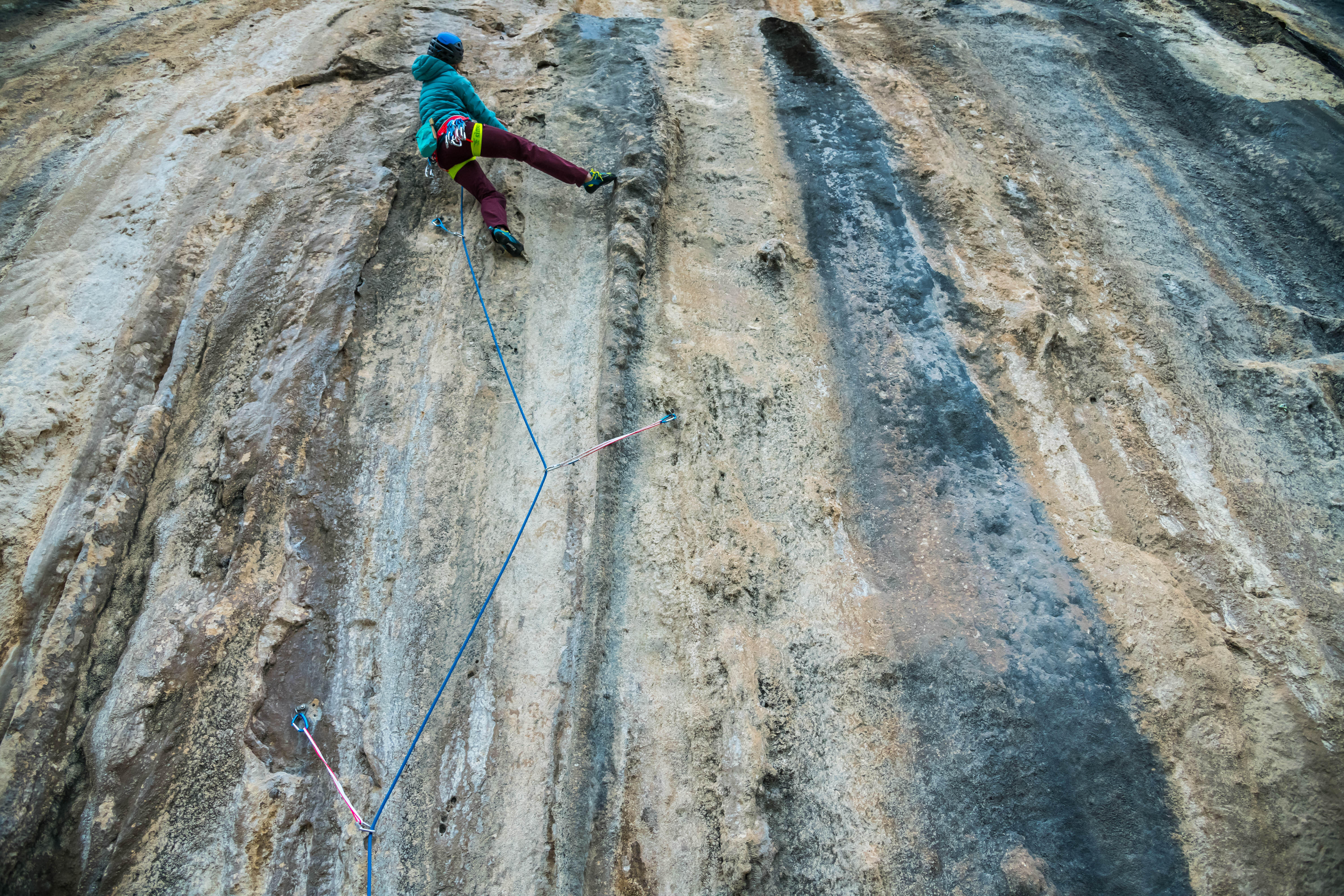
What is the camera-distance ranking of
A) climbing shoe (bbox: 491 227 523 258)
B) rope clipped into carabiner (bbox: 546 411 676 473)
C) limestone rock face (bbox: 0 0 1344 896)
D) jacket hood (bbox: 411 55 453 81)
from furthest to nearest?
1. jacket hood (bbox: 411 55 453 81)
2. climbing shoe (bbox: 491 227 523 258)
3. rope clipped into carabiner (bbox: 546 411 676 473)
4. limestone rock face (bbox: 0 0 1344 896)

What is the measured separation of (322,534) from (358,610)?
34 cm

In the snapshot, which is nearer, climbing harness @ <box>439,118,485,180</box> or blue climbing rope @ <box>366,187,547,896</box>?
blue climbing rope @ <box>366,187,547,896</box>

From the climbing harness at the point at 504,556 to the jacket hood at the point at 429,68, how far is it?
2.06 ft

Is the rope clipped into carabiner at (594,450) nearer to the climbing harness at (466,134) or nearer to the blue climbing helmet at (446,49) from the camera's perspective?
the climbing harness at (466,134)

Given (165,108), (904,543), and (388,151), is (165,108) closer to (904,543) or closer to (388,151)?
(388,151)

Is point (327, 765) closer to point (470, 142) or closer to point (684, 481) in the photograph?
point (684, 481)

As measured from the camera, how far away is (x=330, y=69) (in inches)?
172

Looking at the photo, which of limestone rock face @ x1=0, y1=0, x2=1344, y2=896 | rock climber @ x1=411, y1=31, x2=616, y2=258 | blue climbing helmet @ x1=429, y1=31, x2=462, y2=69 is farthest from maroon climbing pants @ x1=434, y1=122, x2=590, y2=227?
blue climbing helmet @ x1=429, y1=31, x2=462, y2=69

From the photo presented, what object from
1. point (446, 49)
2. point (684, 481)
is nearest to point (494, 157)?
point (446, 49)

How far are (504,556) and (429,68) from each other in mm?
2777

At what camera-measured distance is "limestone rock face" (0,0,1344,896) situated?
A: 2275 mm

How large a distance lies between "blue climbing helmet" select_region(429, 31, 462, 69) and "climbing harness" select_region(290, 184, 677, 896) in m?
0.71

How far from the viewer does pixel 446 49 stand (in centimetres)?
380

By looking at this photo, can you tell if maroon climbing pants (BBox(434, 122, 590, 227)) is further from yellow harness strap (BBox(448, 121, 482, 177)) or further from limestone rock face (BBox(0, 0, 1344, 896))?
limestone rock face (BBox(0, 0, 1344, 896))
